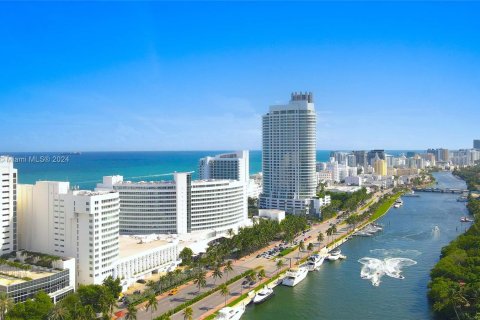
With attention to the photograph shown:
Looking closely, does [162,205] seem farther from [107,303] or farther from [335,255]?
[107,303]

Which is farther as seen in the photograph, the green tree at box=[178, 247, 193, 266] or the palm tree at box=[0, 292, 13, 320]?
the green tree at box=[178, 247, 193, 266]

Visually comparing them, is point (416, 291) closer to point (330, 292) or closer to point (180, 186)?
point (330, 292)

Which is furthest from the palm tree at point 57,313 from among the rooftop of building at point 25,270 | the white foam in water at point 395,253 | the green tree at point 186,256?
the white foam in water at point 395,253

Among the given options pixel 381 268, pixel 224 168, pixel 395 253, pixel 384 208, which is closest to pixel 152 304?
pixel 381 268

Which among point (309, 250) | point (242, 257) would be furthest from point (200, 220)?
point (309, 250)

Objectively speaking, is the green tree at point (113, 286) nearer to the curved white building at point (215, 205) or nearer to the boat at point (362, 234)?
the curved white building at point (215, 205)

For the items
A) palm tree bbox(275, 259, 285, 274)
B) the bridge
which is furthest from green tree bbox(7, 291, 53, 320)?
the bridge

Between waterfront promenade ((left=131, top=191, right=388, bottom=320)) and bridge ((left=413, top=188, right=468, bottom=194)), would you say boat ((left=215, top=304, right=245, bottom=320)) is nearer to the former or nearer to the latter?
waterfront promenade ((left=131, top=191, right=388, bottom=320))
